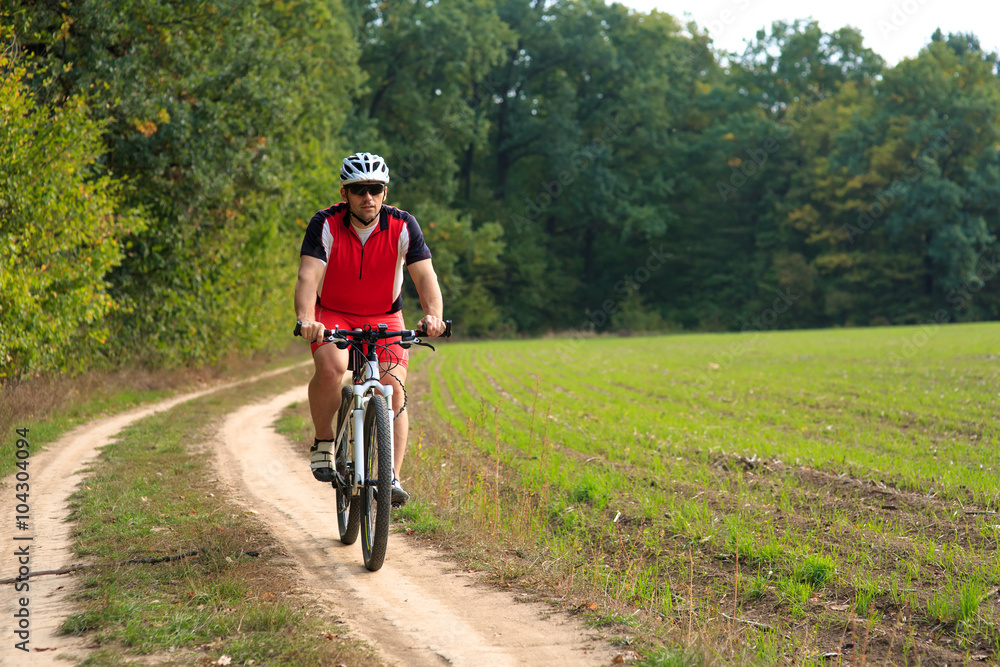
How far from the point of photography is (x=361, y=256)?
5.48 metres

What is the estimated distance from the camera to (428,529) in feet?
20.6

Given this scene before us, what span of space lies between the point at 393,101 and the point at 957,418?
1487 inches

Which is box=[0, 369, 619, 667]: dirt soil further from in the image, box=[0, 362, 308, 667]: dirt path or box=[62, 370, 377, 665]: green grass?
box=[62, 370, 377, 665]: green grass

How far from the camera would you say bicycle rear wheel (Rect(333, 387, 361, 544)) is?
18.1ft

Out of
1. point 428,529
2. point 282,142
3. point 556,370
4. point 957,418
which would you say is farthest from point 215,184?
point 957,418

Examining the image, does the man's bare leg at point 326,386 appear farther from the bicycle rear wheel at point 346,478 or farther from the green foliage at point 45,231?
the green foliage at point 45,231

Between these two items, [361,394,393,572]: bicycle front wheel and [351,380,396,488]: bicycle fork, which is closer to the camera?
[361,394,393,572]: bicycle front wheel

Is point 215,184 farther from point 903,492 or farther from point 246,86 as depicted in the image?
point 903,492

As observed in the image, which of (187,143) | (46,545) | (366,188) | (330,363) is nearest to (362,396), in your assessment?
(330,363)

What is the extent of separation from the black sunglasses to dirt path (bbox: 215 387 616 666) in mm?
2355

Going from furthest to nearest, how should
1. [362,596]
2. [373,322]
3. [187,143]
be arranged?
[187,143]
[373,322]
[362,596]

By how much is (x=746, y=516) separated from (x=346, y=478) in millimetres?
3176

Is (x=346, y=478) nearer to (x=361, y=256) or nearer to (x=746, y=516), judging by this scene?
(x=361, y=256)

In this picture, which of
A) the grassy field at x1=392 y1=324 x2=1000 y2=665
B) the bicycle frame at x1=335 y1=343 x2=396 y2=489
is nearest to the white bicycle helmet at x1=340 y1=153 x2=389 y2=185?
the bicycle frame at x1=335 y1=343 x2=396 y2=489
